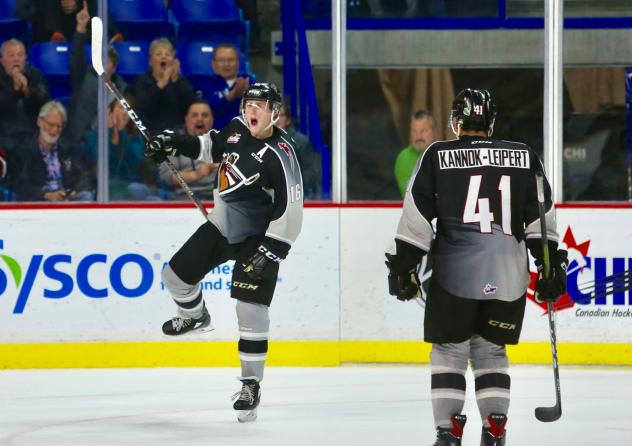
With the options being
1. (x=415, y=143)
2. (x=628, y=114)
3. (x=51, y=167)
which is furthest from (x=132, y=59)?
(x=628, y=114)

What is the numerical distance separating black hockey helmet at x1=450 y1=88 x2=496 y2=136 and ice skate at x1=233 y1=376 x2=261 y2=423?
4.79ft

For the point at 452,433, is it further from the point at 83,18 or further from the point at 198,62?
the point at 83,18

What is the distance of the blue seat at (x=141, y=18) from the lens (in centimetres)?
707

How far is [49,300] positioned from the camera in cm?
677

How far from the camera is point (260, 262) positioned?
5.24 meters

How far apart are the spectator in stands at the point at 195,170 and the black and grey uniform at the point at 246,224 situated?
1.44 m

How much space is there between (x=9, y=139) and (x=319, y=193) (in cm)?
157

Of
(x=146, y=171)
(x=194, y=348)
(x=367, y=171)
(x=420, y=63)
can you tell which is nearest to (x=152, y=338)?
(x=194, y=348)

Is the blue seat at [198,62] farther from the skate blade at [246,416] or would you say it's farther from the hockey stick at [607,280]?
the skate blade at [246,416]

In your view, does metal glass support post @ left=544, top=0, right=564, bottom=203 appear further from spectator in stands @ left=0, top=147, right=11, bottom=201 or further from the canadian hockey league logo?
spectator in stands @ left=0, top=147, right=11, bottom=201

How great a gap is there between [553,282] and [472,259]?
0.86 ft

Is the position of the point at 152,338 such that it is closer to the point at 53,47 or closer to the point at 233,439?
the point at 53,47

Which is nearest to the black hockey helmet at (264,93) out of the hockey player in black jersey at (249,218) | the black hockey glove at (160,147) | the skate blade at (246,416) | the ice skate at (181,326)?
the hockey player in black jersey at (249,218)

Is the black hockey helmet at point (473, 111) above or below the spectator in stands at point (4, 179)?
above
